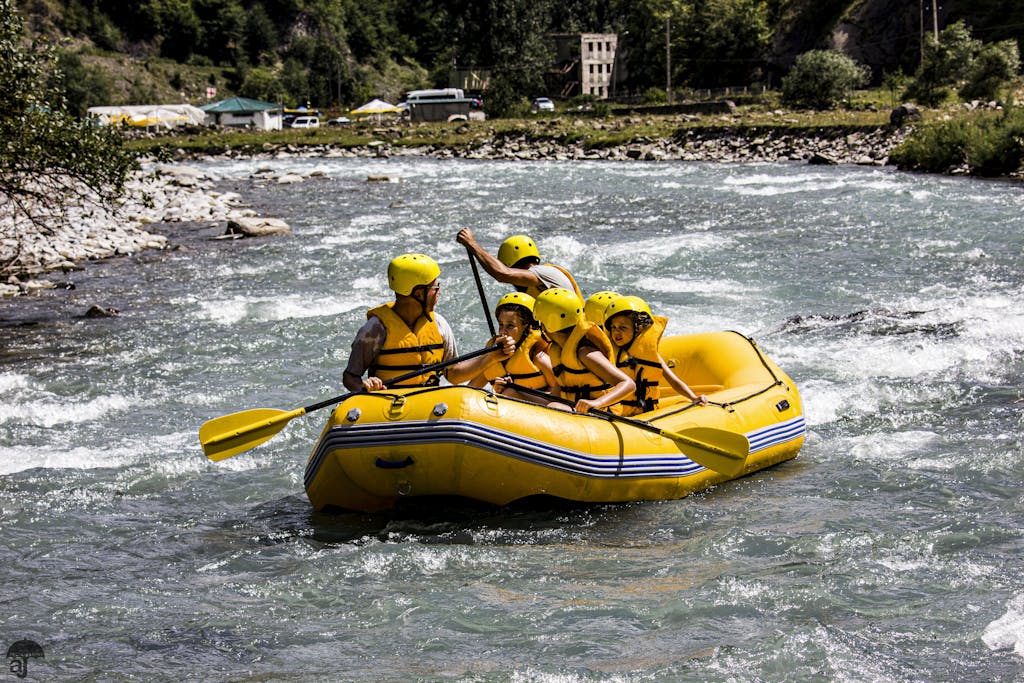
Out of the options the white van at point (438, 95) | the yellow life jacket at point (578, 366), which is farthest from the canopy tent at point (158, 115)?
the yellow life jacket at point (578, 366)

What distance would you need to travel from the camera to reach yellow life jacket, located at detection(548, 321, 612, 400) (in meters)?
6.06

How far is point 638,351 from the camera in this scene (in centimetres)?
641

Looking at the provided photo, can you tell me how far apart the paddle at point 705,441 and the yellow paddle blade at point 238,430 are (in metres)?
1.38

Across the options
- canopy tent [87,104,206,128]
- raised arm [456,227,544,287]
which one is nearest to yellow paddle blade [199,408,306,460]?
raised arm [456,227,544,287]

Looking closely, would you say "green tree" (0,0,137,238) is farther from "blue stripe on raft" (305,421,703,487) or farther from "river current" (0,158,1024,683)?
"blue stripe on raft" (305,421,703,487)

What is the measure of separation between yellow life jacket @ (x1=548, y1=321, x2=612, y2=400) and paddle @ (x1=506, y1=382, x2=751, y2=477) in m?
0.12

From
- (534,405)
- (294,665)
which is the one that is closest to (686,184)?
(534,405)

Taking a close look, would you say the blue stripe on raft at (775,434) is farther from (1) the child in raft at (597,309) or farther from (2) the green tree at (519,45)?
(2) the green tree at (519,45)

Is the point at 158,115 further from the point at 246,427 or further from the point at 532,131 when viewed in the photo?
the point at 246,427

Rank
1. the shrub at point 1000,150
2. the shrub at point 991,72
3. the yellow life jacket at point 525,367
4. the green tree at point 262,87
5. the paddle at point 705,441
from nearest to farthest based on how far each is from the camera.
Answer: the paddle at point 705,441 → the yellow life jacket at point 525,367 → the shrub at point 1000,150 → the shrub at point 991,72 → the green tree at point 262,87

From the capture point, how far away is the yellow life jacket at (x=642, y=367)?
21.0 ft

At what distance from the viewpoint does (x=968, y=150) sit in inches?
861

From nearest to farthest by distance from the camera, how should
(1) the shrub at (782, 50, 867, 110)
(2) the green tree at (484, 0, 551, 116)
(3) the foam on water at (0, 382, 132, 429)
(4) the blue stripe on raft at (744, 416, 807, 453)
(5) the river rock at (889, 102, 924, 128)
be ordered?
(4) the blue stripe on raft at (744, 416, 807, 453)
(3) the foam on water at (0, 382, 132, 429)
(5) the river rock at (889, 102, 924, 128)
(1) the shrub at (782, 50, 867, 110)
(2) the green tree at (484, 0, 551, 116)

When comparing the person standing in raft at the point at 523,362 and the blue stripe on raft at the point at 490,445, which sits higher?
the person standing in raft at the point at 523,362
